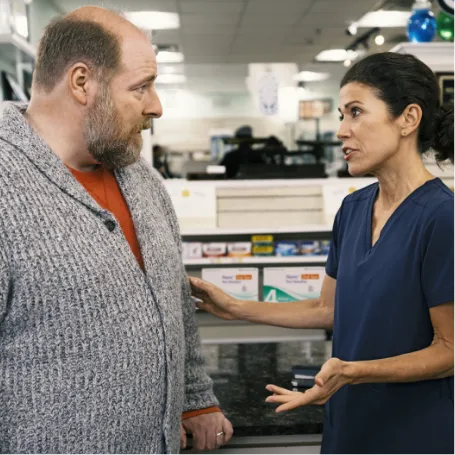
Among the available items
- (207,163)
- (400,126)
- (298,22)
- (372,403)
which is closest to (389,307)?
(372,403)

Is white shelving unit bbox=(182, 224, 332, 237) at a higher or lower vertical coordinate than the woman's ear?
lower

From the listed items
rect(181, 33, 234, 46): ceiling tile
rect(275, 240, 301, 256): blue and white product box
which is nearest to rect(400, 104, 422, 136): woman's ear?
rect(275, 240, 301, 256): blue and white product box

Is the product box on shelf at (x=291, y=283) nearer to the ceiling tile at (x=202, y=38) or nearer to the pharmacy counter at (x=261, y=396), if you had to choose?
the pharmacy counter at (x=261, y=396)

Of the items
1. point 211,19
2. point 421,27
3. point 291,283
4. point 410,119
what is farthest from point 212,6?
point 410,119

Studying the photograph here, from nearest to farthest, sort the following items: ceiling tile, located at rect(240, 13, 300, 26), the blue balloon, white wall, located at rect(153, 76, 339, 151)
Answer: the blue balloon, ceiling tile, located at rect(240, 13, 300, 26), white wall, located at rect(153, 76, 339, 151)

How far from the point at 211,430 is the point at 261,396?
0.31m

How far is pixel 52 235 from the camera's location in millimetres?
1089

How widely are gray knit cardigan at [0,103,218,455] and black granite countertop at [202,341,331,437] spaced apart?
407 millimetres

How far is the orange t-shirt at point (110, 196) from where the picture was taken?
1.27 m

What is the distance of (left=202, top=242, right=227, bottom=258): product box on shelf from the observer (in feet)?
12.7

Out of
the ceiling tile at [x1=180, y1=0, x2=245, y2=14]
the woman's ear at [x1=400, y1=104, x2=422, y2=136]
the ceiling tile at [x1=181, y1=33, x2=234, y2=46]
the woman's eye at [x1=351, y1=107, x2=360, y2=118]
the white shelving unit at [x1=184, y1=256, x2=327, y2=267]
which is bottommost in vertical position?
the white shelving unit at [x1=184, y1=256, x2=327, y2=267]

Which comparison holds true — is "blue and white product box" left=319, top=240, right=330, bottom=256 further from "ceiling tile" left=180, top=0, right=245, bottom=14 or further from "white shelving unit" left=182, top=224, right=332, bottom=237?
"ceiling tile" left=180, top=0, right=245, bottom=14

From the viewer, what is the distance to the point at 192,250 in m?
3.86

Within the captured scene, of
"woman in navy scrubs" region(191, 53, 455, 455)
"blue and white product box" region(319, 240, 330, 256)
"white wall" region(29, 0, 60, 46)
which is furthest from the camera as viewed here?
"white wall" region(29, 0, 60, 46)
